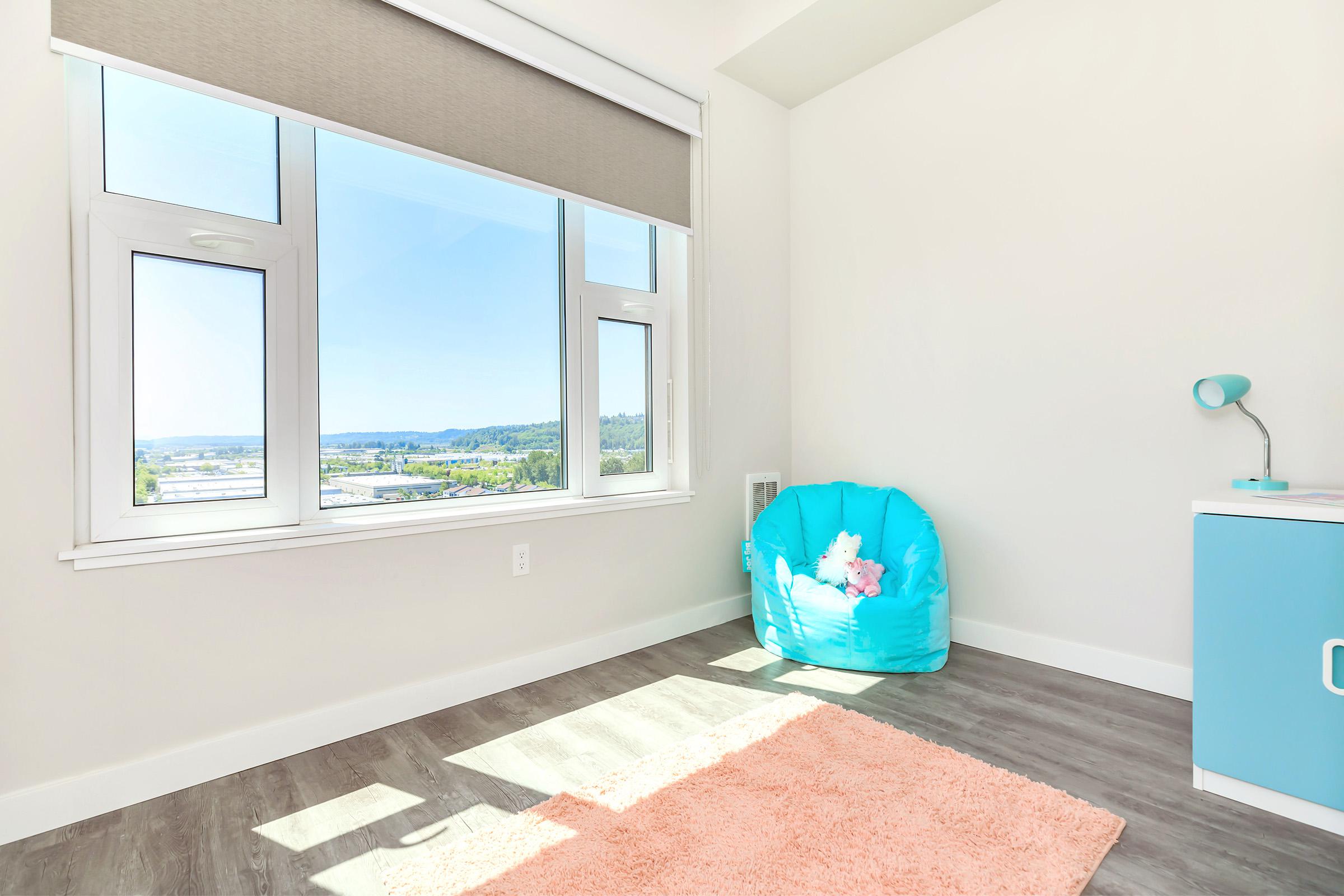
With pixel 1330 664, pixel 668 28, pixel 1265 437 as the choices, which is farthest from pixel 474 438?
pixel 1265 437

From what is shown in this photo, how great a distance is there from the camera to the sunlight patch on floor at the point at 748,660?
2.64m

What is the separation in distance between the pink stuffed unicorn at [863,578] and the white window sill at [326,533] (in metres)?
0.97

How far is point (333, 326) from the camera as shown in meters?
2.18

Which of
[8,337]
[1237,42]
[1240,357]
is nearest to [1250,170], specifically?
[1237,42]

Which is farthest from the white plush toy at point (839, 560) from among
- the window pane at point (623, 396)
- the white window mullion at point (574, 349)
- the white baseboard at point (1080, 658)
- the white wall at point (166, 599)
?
the white window mullion at point (574, 349)

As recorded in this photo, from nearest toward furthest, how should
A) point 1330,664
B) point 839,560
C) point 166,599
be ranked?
point 1330,664, point 166,599, point 839,560

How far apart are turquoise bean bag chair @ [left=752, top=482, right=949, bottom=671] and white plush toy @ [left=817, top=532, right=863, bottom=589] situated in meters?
0.05

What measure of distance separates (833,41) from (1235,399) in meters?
2.27

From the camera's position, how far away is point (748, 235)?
3381 mm

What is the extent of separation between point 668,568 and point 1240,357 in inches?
92.1

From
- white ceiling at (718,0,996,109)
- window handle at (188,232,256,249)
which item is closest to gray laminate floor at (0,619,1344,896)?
window handle at (188,232,256,249)

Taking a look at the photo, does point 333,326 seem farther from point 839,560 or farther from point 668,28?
point 839,560

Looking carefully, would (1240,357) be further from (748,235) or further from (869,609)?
(748,235)

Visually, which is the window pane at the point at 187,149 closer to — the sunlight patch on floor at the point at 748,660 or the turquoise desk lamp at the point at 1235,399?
the sunlight patch on floor at the point at 748,660
